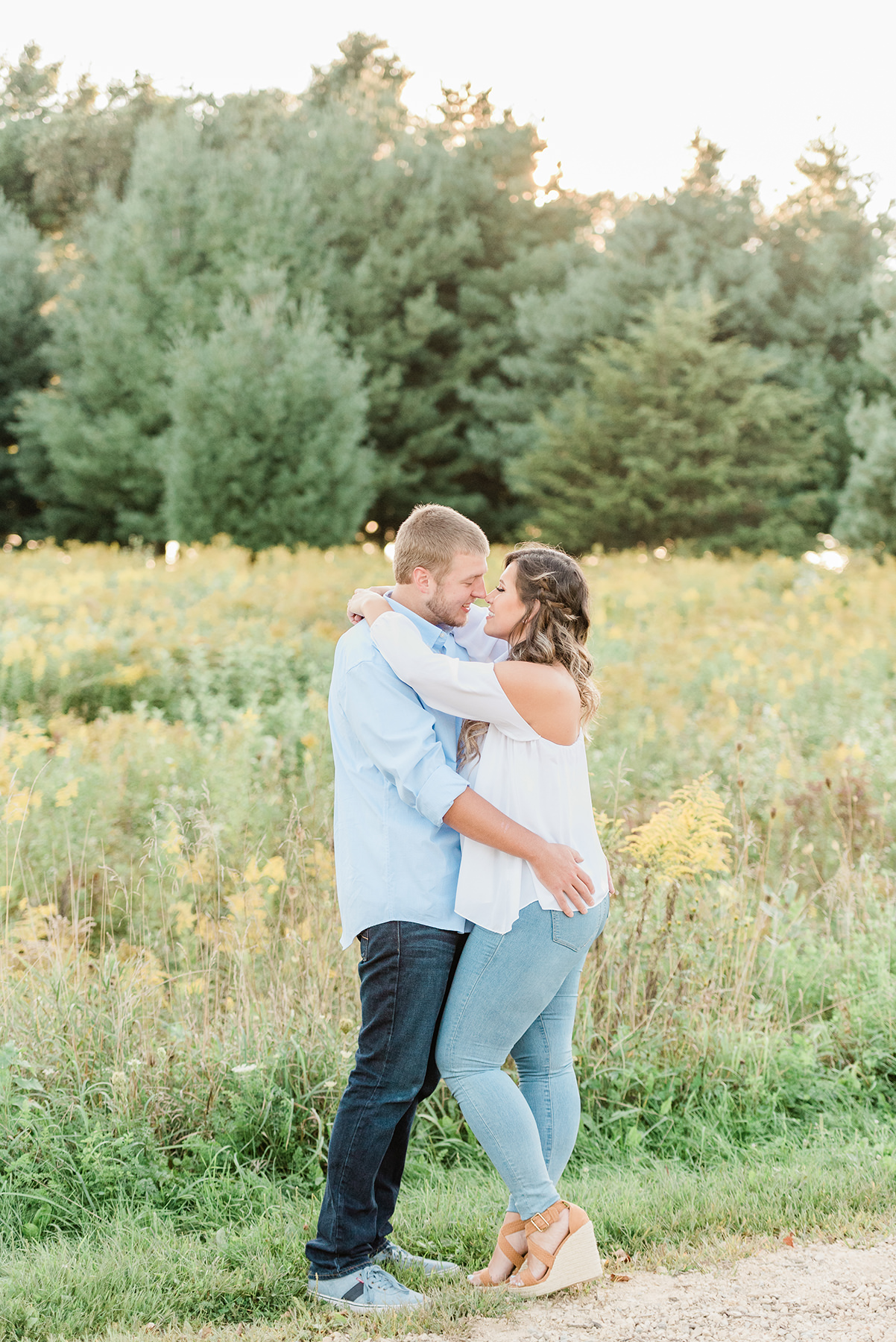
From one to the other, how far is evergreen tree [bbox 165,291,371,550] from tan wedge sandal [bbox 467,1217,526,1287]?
1641cm

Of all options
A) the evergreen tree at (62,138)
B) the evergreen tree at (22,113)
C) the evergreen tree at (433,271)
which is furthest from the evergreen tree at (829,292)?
the evergreen tree at (22,113)

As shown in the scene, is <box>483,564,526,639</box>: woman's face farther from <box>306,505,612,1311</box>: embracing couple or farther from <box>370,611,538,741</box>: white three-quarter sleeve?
<box>370,611,538,741</box>: white three-quarter sleeve

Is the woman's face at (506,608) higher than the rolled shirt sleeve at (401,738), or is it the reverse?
the woman's face at (506,608)

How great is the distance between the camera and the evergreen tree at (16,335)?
2477cm

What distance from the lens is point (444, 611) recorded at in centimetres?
286

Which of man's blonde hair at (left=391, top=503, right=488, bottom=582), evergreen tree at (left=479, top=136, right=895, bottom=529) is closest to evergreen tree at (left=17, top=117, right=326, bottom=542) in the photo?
evergreen tree at (left=479, top=136, right=895, bottom=529)

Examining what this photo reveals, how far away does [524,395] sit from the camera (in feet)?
80.1

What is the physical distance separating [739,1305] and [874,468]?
1899 cm

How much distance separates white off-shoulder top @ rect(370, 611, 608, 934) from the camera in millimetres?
2639

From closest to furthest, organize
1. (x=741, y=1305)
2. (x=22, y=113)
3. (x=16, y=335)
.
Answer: (x=741, y=1305), (x=16, y=335), (x=22, y=113)

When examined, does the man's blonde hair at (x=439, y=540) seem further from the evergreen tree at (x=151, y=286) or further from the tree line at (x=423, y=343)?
the evergreen tree at (x=151, y=286)

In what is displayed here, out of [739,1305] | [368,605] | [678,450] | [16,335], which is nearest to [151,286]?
[16,335]

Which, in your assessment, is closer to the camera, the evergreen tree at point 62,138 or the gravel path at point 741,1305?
the gravel path at point 741,1305

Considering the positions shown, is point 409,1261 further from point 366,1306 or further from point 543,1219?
point 543,1219
